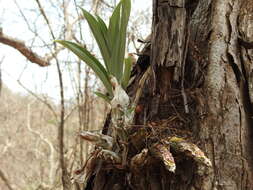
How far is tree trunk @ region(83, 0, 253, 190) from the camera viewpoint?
0.75 metres

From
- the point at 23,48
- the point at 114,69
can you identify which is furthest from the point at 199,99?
the point at 23,48

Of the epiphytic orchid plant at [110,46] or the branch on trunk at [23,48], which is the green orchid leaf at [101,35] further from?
the branch on trunk at [23,48]

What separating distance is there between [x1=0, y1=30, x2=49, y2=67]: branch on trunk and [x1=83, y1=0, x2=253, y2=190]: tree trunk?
6.13 feet

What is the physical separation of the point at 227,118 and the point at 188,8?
383mm

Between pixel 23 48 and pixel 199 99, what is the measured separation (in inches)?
82.5

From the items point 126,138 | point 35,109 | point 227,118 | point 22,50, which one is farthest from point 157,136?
point 35,109

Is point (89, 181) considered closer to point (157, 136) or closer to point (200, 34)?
point (157, 136)

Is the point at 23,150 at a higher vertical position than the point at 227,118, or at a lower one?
lower

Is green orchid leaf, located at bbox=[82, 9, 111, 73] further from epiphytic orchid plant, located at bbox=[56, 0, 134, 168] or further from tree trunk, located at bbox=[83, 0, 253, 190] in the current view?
tree trunk, located at bbox=[83, 0, 253, 190]

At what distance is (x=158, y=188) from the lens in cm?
79

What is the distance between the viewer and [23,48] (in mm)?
2520

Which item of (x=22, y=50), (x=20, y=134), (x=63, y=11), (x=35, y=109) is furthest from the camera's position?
(x=20, y=134)

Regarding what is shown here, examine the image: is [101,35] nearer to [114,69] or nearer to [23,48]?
[114,69]

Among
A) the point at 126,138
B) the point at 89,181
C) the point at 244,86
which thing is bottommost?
the point at 89,181
